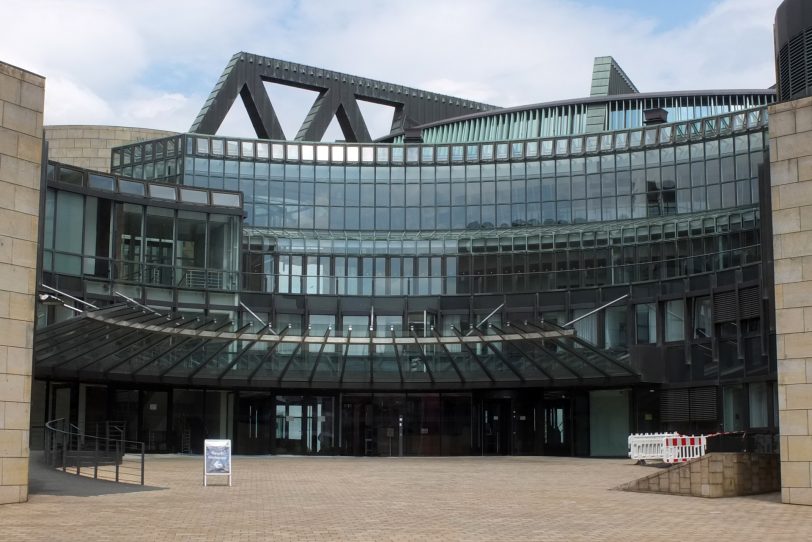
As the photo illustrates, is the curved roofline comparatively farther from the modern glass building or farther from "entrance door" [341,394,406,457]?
"entrance door" [341,394,406,457]

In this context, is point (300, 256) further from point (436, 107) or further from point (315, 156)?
point (436, 107)

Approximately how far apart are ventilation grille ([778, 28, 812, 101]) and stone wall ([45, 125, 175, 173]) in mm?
38797

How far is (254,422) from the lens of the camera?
4534 cm

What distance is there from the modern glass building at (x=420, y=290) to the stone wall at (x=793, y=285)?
11.8m

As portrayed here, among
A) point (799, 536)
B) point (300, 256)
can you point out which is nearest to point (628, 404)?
point (300, 256)

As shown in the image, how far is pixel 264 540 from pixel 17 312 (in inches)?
288

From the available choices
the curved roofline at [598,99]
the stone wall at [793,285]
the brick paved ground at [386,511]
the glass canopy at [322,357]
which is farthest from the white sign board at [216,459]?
Result: the curved roofline at [598,99]

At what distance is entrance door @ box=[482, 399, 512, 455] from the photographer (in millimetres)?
46250

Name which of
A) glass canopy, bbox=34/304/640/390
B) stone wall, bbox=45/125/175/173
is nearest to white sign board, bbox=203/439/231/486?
glass canopy, bbox=34/304/640/390

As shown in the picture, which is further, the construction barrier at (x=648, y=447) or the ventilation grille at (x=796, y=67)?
the construction barrier at (x=648, y=447)

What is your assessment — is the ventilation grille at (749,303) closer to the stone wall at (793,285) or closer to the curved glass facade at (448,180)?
the curved glass facade at (448,180)

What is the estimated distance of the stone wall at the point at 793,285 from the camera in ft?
69.0

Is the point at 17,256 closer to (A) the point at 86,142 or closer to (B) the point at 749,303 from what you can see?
(B) the point at 749,303

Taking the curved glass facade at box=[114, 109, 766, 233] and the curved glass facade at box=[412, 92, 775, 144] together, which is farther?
the curved glass facade at box=[412, 92, 775, 144]
